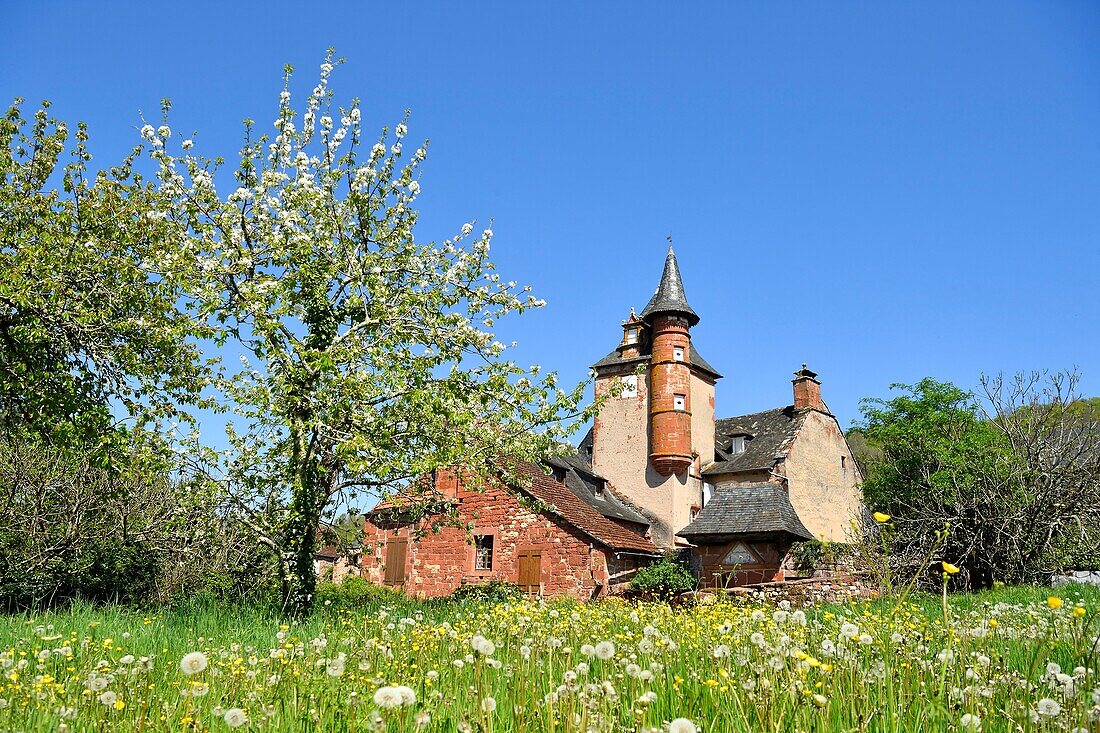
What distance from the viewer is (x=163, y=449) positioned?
1301 cm

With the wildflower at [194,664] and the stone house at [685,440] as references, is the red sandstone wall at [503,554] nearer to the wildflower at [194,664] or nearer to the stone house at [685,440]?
the stone house at [685,440]

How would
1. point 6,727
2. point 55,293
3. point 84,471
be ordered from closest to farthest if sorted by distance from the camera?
point 6,727
point 55,293
point 84,471

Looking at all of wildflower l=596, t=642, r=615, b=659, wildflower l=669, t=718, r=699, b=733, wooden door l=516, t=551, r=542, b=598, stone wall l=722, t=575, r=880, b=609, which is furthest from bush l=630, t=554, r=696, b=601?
wildflower l=669, t=718, r=699, b=733

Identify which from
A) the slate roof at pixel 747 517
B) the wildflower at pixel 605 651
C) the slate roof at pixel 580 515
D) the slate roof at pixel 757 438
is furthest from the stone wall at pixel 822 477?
the wildflower at pixel 605 651

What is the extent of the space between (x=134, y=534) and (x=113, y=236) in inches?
302

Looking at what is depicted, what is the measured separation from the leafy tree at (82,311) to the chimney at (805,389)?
33302mm

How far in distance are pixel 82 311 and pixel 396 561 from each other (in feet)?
69.0

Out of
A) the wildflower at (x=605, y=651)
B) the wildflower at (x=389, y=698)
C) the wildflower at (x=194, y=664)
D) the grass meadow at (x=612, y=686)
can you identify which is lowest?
the grass meadow at (x=612, y=686)

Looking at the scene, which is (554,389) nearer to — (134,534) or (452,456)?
(452,456)

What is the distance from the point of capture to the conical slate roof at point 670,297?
38469 millimetres

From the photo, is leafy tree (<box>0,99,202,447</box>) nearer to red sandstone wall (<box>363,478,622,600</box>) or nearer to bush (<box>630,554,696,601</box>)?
red sandstone wall (<box>363,478,622,600</box>)

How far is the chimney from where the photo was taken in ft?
134

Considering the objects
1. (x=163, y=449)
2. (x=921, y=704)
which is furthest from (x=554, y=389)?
(x=921, y=704)

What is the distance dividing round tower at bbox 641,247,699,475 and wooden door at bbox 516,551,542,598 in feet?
35.9
